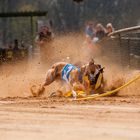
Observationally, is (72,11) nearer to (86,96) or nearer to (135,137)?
(86,96)

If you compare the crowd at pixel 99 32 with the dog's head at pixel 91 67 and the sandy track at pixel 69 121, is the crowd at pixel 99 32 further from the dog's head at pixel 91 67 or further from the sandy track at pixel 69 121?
the sandy track at pixel 69 121

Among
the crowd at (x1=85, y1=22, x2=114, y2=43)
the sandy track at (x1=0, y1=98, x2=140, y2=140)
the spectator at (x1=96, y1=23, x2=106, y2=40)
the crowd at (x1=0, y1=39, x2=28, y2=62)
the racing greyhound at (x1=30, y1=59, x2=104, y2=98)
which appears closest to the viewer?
the sandy track at (x1=0, y1=98, x2=140, y2=140)

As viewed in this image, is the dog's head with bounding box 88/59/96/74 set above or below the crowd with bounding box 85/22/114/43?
below

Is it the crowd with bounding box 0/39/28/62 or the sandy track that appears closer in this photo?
the sandy track

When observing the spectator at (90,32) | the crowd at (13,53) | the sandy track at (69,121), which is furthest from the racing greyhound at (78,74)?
the crowd at (13,53)

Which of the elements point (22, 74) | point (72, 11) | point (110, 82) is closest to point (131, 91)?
point (110, 82)

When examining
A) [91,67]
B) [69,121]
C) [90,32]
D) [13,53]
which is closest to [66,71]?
[91,67]

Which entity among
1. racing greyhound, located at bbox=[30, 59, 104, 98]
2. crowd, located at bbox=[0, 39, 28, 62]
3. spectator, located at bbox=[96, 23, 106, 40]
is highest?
spectator, located at bbox=[96, 23, 106, 40]

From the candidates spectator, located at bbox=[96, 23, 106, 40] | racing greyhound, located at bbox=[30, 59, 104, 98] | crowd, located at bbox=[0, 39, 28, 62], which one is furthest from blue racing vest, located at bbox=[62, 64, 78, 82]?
crowd, located at bbox=[0, 39, 28, 62]

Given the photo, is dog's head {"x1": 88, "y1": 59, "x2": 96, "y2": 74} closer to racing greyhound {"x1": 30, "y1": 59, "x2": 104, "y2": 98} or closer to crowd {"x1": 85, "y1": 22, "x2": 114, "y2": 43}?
racing greyhound {"x1": 30, "y1": 59, "x2": 104, "y2": 98}

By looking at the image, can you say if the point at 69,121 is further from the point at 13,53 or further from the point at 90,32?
the point at 13,53

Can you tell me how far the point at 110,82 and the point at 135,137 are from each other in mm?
7259

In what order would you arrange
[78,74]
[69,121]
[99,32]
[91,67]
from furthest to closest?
[99,32] < [78,74] < [91,67] < [69,121]

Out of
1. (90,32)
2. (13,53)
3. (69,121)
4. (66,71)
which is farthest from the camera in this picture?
(13,53)
